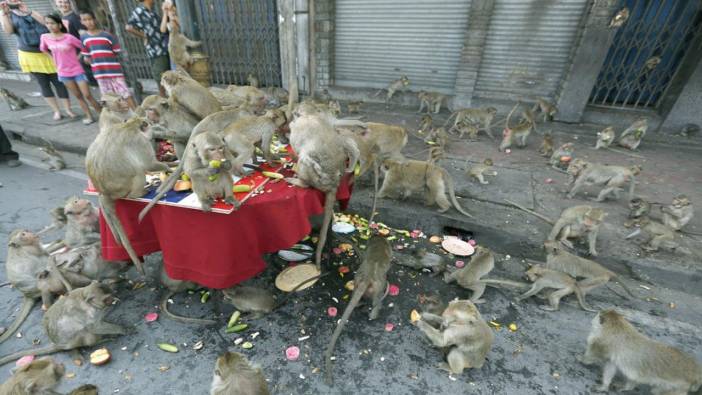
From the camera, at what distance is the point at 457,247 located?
4.80 m

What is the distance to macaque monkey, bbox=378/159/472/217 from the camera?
4926mm

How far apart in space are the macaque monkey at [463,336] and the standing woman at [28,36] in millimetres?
11148

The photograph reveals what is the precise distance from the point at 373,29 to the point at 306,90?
113 inches

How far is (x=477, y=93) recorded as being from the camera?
9.48 meters

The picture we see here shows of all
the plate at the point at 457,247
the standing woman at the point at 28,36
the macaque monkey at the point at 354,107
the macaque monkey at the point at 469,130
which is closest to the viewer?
the plate at the point at 457,247

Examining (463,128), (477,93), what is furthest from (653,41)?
(463,128)

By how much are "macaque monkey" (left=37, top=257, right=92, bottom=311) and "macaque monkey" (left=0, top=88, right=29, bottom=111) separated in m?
9.95

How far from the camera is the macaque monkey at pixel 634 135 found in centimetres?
721

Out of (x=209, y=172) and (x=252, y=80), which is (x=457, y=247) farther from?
(x=252, y=80)

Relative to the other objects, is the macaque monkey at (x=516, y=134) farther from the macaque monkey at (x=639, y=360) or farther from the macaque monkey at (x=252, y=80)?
the macaque monkey at (x=252, y=80)

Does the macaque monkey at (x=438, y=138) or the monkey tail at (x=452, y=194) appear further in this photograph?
the macaque monkey at (x=438, y=138)

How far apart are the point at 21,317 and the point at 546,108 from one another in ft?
35.2

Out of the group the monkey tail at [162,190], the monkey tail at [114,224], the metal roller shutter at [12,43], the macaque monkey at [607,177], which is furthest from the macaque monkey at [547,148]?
the metal roller shutter at [12,43]

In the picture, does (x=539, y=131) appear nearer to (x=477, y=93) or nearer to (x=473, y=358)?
(x=477, y=93)
